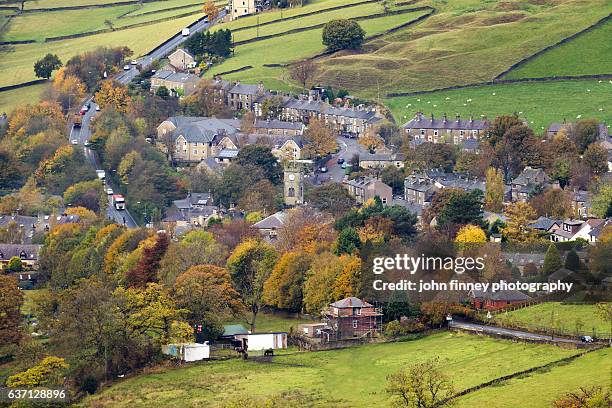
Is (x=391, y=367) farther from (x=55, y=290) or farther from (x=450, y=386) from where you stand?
(x=55, y=290)

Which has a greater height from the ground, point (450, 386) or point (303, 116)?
point (450, 386)

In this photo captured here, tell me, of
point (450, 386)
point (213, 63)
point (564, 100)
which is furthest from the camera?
point (213, 63)

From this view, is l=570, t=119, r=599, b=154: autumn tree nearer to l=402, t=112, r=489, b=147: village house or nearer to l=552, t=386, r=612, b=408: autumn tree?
l=402, t=112, r=489, b=147: village house

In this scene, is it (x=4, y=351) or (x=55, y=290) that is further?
Result: (x=55, y=290)

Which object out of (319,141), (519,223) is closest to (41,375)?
(519,223)

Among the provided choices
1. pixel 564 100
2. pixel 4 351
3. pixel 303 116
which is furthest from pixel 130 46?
pixel 4 351

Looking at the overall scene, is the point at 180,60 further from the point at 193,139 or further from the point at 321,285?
the point at 321,285
